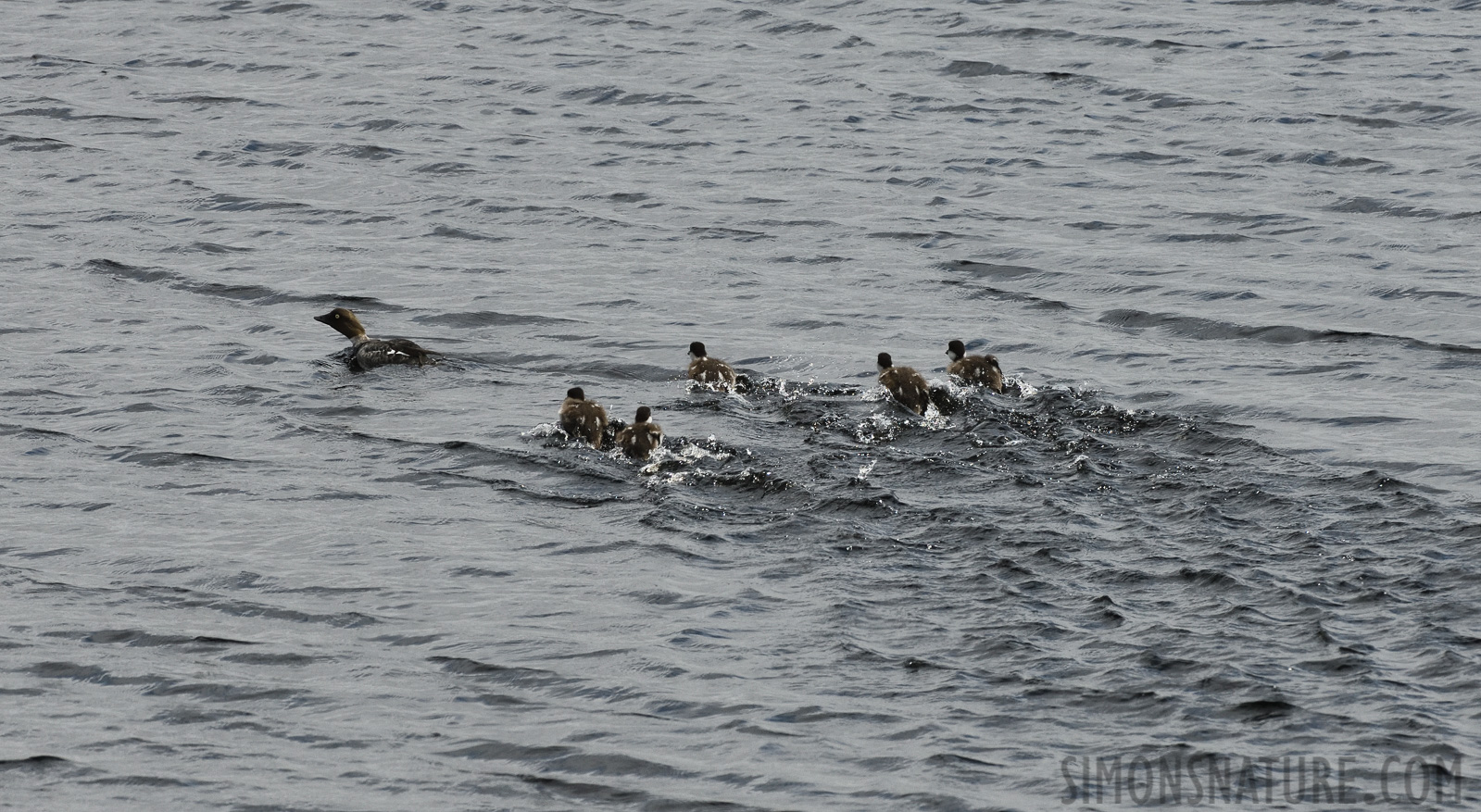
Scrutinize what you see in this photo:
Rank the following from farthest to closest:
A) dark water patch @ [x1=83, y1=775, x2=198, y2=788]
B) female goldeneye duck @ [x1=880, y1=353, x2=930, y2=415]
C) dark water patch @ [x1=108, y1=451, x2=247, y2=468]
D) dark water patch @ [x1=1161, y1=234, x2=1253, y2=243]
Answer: dark water patch @ [x1=1161, y1=234, x2=1253, y2=243], female goldeneye duck @ [x1=880, y1=353, x2=930, y2=415], dark water patch @ [x1=108, y1=451, x2=247, y2=468], dark water patch @ [x1=83, y1=775, x2=198, y2=788]

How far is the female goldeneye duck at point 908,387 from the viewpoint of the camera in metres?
14.1

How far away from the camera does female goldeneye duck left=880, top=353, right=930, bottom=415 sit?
14.1 metres

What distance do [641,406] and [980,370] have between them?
2759 millimetres

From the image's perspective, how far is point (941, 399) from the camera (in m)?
14.2

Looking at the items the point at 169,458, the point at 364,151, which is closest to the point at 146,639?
the point at 169,458

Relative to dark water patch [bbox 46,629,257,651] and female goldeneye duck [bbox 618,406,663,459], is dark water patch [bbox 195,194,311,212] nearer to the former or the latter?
female goldeneye duck [bbox 618,406,663,459]

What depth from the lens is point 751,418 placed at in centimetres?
1447

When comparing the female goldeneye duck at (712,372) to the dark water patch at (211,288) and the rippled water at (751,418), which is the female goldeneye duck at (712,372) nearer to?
the rippled water at (751,418)

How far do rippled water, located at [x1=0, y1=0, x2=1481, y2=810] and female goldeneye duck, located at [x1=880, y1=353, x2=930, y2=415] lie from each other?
19cm

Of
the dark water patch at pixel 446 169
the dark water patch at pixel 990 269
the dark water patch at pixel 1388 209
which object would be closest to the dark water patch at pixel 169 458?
the dark water patch at pixel 990 269

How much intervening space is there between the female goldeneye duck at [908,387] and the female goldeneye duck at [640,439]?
200 cm

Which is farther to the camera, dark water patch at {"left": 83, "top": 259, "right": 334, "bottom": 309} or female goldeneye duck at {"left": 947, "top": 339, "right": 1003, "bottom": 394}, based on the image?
dark water patch at {"left": 83, "top": 259, "right": 334, "bottom": 309}

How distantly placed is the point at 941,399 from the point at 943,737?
5199 mm

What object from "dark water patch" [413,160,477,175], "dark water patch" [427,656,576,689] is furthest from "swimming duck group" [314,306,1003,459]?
"dark water patch" [413,160,477,175]
